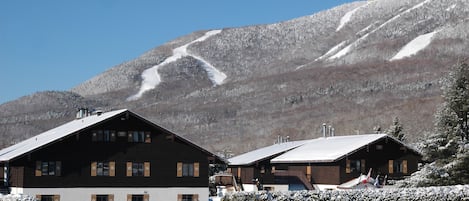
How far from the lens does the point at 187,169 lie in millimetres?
55344

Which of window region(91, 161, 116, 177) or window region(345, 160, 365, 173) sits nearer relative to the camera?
window region(91, 161, 116, 177)

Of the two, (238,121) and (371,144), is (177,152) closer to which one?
(371,144)

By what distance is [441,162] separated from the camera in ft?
144

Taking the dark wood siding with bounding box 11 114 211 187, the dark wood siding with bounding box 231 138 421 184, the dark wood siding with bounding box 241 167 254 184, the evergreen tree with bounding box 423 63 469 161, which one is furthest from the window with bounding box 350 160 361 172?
the evergreen tree with bounding box 423 63 469 161

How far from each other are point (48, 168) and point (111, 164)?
3923mm

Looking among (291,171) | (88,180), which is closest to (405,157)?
(291,171)

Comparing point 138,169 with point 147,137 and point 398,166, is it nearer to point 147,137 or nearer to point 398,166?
point 147,137

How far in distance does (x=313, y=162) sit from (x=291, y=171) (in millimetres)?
1938

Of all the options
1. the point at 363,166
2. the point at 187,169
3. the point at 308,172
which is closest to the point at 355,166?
the point at 363,166

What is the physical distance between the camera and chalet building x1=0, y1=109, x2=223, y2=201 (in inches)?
2019

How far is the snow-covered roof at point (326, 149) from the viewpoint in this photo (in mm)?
58719

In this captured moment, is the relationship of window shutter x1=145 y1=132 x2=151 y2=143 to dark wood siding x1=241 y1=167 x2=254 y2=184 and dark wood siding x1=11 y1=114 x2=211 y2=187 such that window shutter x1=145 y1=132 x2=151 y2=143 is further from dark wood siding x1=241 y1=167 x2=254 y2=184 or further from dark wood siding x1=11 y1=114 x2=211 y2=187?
dark wood siding x1=241 y1=167 x2=254 y2=184

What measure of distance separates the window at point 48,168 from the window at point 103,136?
2710 millimetres

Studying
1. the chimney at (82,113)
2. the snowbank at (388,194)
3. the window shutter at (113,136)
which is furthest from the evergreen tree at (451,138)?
the chimney at (82,113)
